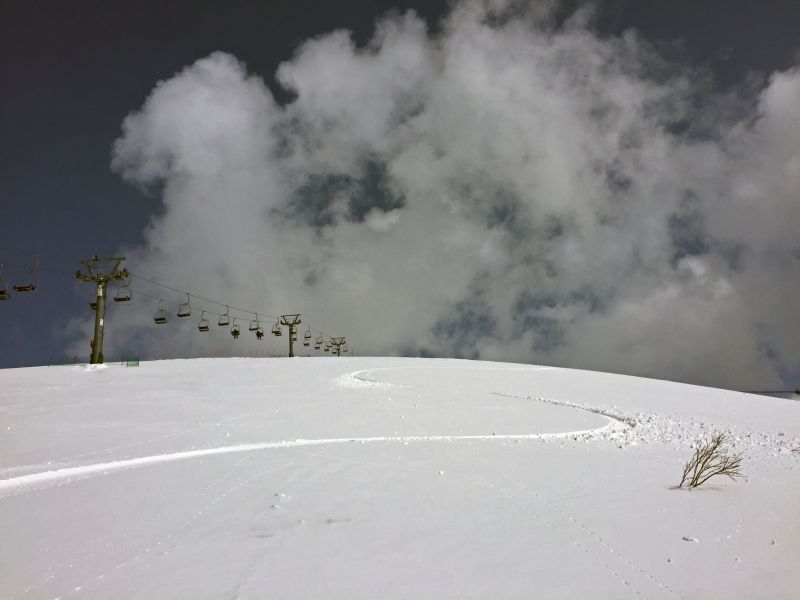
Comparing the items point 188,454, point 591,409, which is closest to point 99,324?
point 188,454

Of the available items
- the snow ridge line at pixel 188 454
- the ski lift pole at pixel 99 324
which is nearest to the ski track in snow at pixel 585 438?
the snow ridge line at pixel 188 454

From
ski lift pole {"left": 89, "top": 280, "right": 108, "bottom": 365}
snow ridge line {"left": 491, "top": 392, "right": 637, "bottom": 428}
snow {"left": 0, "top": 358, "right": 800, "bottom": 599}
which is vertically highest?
ski lift pole {"left": 89, "top": 280, "right": 108, "bottom": 365}

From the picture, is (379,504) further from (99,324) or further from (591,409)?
(99,324)

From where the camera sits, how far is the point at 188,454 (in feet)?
37.3

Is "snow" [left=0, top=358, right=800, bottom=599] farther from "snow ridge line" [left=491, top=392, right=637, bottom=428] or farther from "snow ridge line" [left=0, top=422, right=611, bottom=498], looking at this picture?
"snow ridge line" [left=491, top=392, right=637, bottom=428]

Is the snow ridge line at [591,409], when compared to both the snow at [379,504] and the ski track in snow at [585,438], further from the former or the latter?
the snow at [379,504]

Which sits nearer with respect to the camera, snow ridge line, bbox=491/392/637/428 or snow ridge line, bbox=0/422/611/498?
snow ridge line, bbox=0/422/611/498

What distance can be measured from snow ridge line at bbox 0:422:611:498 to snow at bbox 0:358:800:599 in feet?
0.22

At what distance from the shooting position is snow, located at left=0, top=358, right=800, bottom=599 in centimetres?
566

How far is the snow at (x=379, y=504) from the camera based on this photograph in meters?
5.66

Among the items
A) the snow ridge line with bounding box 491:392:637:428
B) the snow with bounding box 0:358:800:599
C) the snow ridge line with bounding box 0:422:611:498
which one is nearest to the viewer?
the snow with bounding box 0:358:800:599

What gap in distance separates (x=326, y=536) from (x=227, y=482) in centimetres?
322

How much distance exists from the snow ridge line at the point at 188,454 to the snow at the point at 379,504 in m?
0.07

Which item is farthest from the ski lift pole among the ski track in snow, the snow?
the ski track in snow
